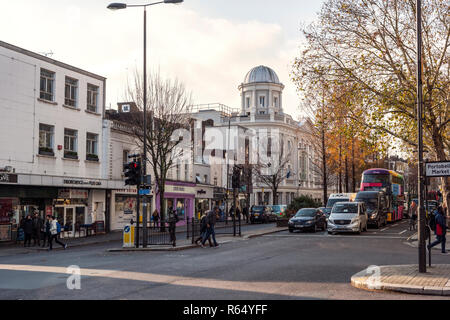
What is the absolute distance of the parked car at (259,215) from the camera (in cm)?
5056

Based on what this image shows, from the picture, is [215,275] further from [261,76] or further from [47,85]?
[261,76]

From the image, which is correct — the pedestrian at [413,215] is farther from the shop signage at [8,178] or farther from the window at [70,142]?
the shop signage at [8,178]

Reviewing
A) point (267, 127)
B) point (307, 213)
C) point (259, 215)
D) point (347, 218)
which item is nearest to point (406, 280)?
point (347, 218)

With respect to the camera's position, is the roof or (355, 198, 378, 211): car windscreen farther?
the roof

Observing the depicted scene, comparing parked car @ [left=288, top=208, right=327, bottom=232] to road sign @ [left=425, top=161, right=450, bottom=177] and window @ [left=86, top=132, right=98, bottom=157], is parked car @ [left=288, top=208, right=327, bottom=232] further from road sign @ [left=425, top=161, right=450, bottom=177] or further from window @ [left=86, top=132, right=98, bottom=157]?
road sign @ [left=425, top=161, right=450, bottom=177]

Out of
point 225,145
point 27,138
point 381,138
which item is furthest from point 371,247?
point 225,145

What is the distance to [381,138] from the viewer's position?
28.3 m

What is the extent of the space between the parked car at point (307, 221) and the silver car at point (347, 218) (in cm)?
207

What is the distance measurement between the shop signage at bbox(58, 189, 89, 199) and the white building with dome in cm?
3584

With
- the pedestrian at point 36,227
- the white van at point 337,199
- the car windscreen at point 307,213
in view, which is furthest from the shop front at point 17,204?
the white van at point 337,199

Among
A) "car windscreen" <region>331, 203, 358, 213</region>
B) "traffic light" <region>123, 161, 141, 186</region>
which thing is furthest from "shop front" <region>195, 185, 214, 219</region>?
"traffic light" <region>123, 161, 141, 186</region>

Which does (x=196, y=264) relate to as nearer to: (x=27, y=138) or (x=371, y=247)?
(x=371, y=247)

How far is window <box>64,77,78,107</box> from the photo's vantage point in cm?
3234
